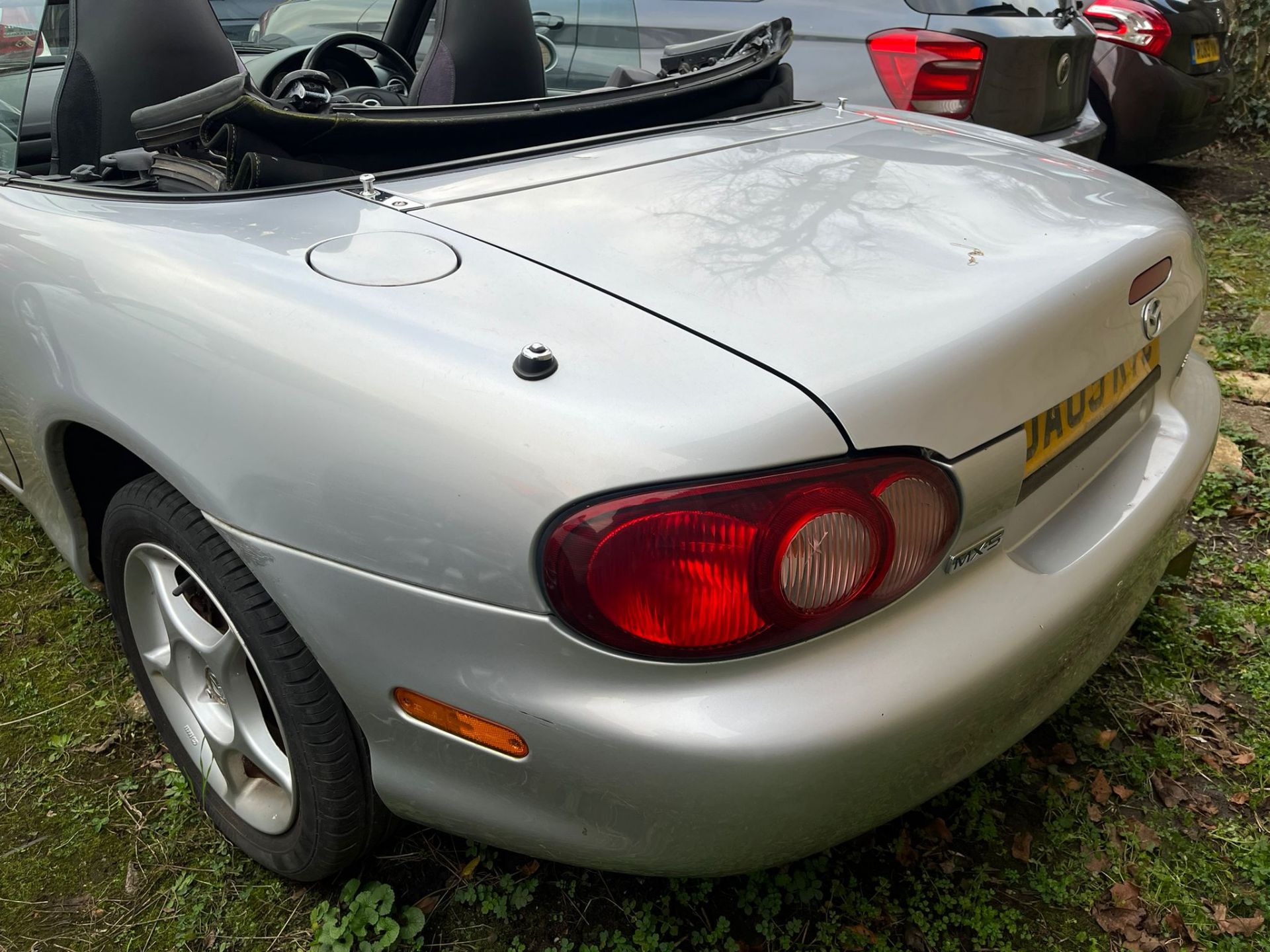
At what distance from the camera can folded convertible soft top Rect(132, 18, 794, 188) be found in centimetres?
167

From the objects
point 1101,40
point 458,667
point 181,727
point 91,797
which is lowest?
point 91,797

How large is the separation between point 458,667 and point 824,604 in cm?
46

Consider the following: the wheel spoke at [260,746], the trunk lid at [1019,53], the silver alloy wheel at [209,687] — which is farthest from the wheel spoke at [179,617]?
the trunk lid at [1019,53]

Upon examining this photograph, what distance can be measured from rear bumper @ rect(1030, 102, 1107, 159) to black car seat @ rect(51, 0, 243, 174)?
3147 millimetres

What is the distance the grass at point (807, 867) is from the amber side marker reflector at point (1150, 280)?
0.98 metres

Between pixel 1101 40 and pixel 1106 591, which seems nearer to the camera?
pixel 1106 591

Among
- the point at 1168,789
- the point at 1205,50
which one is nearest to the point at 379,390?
the point at 1168,789

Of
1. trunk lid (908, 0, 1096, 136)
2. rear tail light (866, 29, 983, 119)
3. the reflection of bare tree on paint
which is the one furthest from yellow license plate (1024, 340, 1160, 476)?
trunk lid (908, 0, 1096, 136)

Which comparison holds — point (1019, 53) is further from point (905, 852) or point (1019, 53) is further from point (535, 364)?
point (535, 364)

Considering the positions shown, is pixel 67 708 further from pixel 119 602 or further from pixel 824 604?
pixel 824 604

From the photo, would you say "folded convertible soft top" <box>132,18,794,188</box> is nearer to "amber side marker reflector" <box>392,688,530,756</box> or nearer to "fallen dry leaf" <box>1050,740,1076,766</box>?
"amber side marker reflector" <box>392,688,530,756</box>

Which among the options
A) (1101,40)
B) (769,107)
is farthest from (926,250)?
(1101,40)

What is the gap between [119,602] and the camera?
1844 millimetres

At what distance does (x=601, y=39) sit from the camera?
2.86 m
